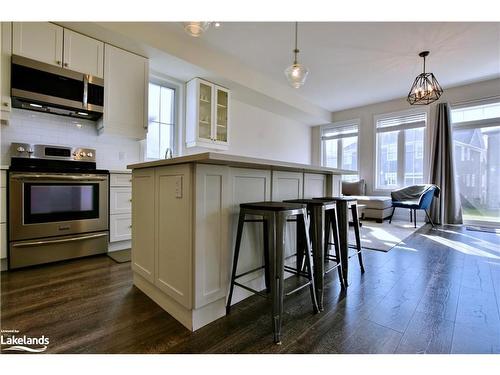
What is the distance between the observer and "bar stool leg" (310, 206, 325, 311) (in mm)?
1736

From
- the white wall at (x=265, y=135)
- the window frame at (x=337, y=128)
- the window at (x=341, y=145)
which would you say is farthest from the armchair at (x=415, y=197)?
the white wall at (x=265, y=135)

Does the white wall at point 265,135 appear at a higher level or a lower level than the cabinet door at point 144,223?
higher

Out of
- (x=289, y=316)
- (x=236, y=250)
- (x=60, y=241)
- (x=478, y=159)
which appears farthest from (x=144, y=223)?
(x=478, y=159)

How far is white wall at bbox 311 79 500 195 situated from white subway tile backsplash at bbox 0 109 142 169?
201 inches

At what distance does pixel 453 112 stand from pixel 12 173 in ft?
22.9

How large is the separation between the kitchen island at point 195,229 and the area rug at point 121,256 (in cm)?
75

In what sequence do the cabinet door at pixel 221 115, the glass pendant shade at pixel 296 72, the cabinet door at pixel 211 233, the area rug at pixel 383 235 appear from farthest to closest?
the cabinet door at pixel 221 115
the area rug at pixel 383 235
the glass pendant shade at pixel 296 72
the cabinet door at pixel 211 233

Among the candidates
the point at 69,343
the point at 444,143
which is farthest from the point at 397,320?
the point at 444,143

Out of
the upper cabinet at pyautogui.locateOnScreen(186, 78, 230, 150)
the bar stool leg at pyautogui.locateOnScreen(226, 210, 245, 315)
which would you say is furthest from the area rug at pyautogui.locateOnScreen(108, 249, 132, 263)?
the upper cabinet at pyautogui.locateOnScreen(186, 78, 230, 150)

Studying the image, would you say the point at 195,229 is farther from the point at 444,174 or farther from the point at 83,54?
the point at 444,174

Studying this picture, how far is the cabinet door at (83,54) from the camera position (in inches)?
102

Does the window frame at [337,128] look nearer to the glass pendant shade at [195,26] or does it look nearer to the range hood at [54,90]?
the glass pendant shade at [195,26]

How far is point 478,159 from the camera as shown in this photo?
487cm
